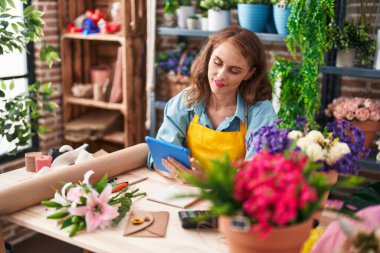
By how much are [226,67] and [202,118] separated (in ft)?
1.00

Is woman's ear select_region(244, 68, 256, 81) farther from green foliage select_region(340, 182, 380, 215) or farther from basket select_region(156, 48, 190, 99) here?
basket select_region(156, 48, 190, 99)

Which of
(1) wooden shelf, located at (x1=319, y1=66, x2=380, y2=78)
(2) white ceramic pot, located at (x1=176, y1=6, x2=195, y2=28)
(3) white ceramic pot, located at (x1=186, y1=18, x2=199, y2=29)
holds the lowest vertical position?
(1) wooden shelf, located at (x1=319, y1=66, x2=380, y2=78)

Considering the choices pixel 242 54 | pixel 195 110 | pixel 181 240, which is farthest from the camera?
pixel 195 110

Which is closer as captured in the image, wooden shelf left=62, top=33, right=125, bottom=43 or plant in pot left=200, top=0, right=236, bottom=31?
plant in pot left=200, top=0, right=236, bottom=31

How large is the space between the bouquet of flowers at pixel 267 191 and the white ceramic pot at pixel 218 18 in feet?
7.52

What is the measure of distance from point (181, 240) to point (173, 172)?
0.55 meters

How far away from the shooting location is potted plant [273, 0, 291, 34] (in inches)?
121

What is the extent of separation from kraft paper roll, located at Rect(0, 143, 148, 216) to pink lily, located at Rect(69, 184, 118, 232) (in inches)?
Result: 10.2

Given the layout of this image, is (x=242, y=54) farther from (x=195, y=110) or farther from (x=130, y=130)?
(x=130, y=130)

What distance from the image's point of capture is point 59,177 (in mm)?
1883

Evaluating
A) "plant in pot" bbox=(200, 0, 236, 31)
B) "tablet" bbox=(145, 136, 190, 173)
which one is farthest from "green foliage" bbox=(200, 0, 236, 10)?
"tablet" bbox=(145, 136, 190, 173)

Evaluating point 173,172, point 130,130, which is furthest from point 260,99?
point 130,130

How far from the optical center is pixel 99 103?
3.86 metres

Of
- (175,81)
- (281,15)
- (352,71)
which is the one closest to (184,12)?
(175,81)
